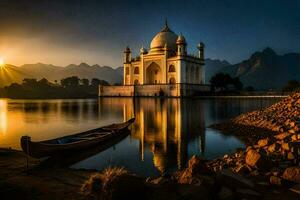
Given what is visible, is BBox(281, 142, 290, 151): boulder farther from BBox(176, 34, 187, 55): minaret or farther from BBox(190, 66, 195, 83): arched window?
BBox(190, 66, 195, 83): arched window

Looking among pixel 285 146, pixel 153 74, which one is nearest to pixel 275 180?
pixel 285 146

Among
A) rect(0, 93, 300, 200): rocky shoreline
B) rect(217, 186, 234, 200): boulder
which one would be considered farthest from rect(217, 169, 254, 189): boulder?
rect(217, 186, 234, 200): boulder

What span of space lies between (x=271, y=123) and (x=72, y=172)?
40.8 feet

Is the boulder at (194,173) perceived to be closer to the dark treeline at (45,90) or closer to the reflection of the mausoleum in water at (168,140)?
the reflection of the mausoleum in water at (168,140)

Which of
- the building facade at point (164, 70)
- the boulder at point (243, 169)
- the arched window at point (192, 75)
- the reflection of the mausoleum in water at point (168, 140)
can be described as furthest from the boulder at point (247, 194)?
the arched window at point (192, 75)

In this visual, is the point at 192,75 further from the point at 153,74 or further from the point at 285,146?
the point at 285,146

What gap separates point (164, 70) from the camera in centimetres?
7512

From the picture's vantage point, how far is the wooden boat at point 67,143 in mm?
9305

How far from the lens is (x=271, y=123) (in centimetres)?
1731

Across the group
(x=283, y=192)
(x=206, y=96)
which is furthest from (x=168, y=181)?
(x=206, y=96)

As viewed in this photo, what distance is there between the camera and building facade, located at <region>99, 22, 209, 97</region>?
7156cm

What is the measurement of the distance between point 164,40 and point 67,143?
7131 cm

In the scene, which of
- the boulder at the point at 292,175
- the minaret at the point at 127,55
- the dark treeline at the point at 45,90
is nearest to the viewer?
the boulder at the point at 292,175

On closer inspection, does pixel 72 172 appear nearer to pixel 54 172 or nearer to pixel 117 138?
pixel 54 172
